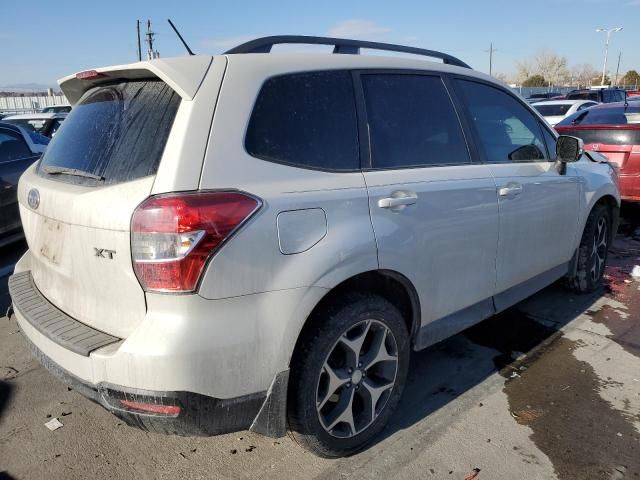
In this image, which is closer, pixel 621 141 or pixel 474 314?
pixel 474 314

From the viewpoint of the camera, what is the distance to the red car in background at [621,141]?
6.46 meters

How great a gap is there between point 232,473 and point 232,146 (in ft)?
5.10

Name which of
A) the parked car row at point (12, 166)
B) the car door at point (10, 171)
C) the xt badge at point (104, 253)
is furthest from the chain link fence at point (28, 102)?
the xt badge at point (104, 253)

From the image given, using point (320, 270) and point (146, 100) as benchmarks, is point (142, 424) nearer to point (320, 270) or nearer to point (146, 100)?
Result: point (320, 270)

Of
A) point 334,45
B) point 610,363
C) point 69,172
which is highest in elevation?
point 334,45

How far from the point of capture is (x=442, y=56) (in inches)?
130

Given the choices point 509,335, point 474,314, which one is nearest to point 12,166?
point 474,314

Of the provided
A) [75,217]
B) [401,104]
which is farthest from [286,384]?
[401,104]

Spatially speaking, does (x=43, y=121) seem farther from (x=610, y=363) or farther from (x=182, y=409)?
(x=610, y=363)

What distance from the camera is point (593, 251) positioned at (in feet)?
14.6

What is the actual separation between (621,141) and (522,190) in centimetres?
433

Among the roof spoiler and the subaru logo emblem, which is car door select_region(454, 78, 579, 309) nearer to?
the roof spoiler

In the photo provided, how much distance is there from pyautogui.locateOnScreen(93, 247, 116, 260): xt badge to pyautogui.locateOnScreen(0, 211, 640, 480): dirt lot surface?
1141mm

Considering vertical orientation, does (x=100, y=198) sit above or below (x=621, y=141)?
above
